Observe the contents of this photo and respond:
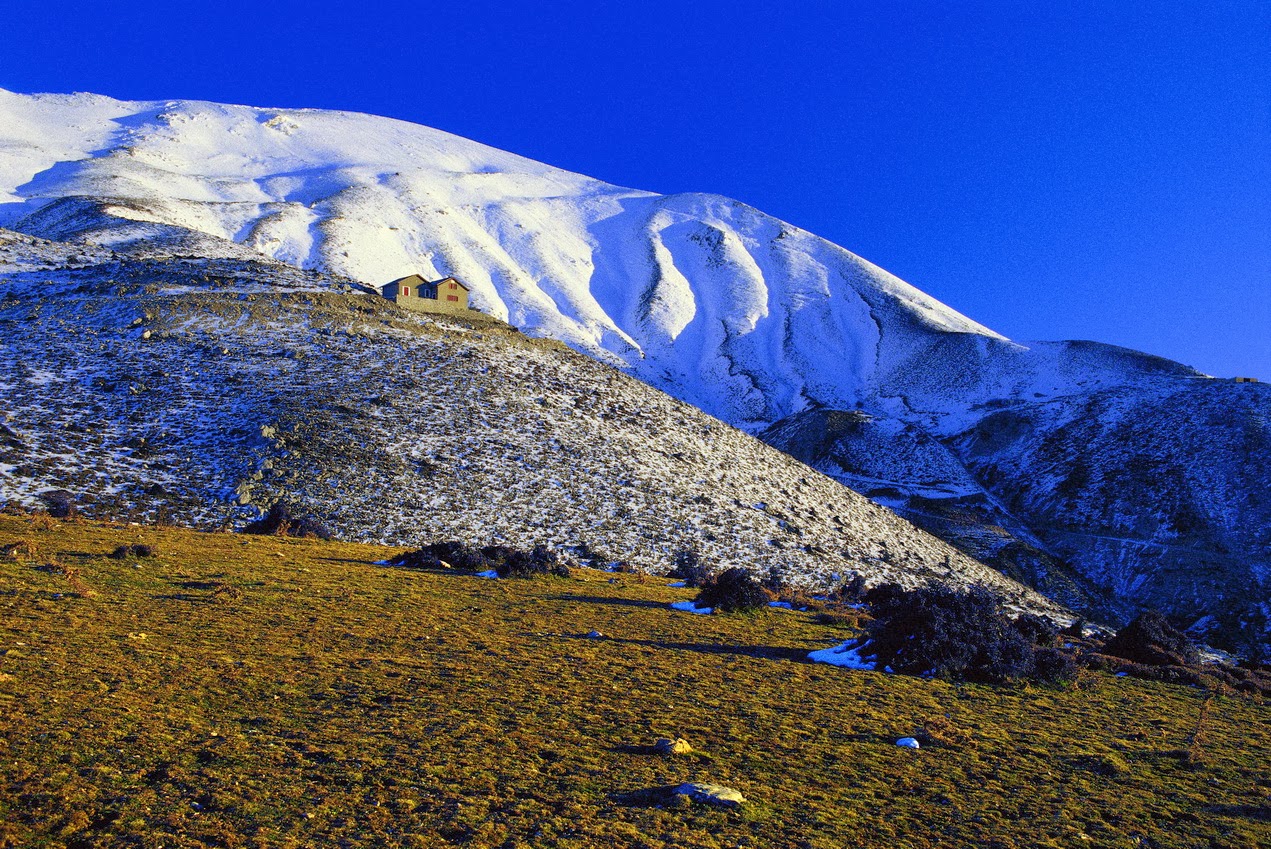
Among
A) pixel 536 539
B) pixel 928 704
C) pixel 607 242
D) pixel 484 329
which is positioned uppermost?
pixel 607 242

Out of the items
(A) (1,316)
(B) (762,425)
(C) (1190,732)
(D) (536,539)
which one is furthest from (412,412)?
(B) (762,425)

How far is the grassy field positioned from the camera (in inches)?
245

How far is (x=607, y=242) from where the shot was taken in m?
158

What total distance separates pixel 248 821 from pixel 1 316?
4708 cm

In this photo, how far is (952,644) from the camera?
13.8 m

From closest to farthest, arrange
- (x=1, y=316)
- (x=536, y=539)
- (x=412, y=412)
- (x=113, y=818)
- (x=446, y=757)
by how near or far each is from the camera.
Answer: (x=113, y=818)
(x=446, y=757)
(x=536, y=539)
(x=412, y=412)
(x=1, y=316)

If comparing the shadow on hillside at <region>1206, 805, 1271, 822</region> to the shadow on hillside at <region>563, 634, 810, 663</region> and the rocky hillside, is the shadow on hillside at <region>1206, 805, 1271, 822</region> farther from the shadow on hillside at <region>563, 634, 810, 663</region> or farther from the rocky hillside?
the rocky hillside

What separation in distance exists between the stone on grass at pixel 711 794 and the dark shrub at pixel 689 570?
18.7 meters

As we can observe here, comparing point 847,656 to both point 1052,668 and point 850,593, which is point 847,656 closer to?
point 1052,668

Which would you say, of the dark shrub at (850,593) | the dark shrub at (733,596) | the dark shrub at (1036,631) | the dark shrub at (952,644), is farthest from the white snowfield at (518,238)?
the dark shrub at (952,644)

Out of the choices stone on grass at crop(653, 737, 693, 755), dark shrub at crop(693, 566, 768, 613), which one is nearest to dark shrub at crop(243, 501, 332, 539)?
dark shrub at crop(693, 566, 768, 613)

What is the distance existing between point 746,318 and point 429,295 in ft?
272

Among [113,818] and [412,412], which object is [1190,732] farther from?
[412,412]

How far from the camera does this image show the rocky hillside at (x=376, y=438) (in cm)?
2922
